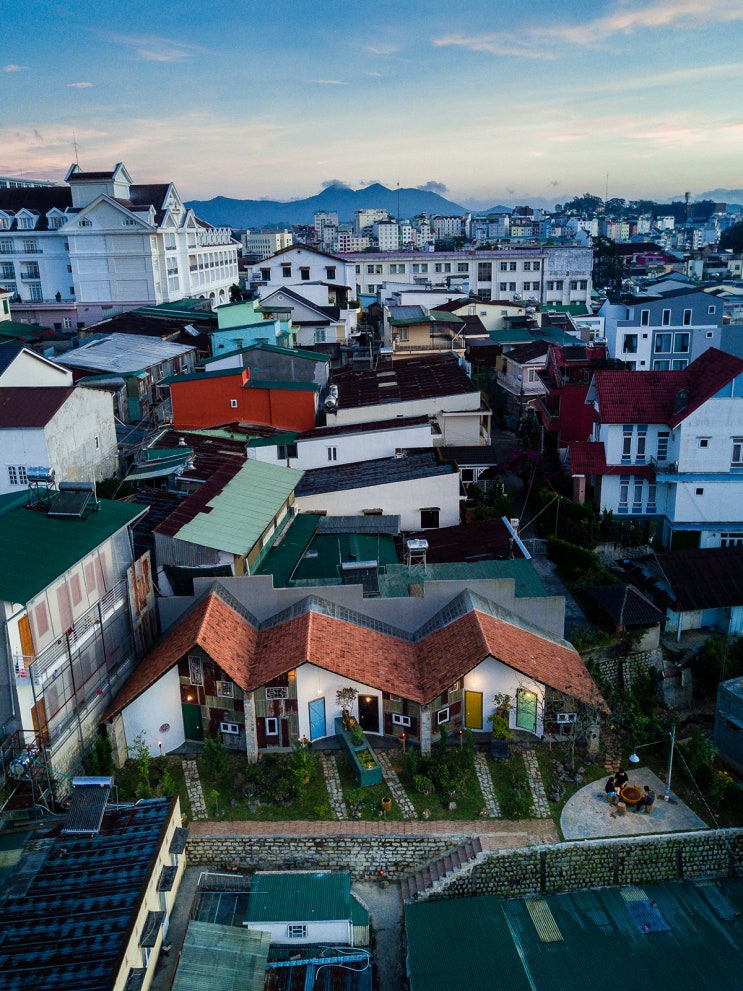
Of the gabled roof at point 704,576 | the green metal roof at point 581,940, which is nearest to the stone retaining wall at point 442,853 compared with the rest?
the green metal roof at point 581,940

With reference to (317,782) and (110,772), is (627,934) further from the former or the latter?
(110,772)

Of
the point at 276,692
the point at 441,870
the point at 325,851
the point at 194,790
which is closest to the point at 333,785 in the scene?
the point at 325,851

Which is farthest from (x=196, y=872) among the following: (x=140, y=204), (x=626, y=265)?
(x=626, y=265)

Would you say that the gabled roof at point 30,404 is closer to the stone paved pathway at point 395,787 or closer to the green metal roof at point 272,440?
the green metal roof at point 272,440

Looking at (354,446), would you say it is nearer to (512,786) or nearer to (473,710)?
(473,710)


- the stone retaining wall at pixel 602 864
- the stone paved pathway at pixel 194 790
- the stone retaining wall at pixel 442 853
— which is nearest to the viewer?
the stone retaining wall at pixel 602 864

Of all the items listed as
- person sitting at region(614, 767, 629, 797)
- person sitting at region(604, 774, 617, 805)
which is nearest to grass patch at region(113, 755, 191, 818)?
person sitting at region(604, 774, 617, 805)
